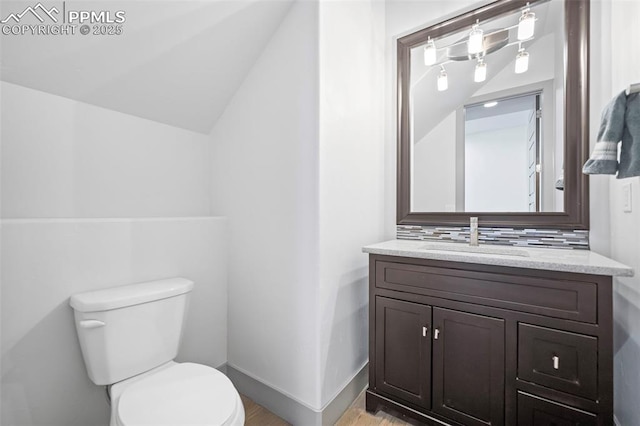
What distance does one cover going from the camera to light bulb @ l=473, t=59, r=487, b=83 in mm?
1711

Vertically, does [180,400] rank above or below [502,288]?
below

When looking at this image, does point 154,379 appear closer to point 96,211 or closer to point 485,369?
point 96,211

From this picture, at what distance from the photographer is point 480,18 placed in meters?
1.70

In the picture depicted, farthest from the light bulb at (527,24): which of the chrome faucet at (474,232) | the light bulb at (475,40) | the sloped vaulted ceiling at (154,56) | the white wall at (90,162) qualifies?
the white wall at (90,162)

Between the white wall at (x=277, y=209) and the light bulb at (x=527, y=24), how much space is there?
1.14 meters

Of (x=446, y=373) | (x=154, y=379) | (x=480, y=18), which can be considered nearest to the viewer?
(x=154, y=379)

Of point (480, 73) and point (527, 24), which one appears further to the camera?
point (480, 73)

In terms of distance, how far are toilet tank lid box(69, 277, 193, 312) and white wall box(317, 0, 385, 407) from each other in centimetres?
72

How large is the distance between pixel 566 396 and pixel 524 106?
141 cm

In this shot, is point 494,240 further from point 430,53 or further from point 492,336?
point 430,53

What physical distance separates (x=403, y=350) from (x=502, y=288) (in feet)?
1.83

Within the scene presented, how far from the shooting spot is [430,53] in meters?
1.86

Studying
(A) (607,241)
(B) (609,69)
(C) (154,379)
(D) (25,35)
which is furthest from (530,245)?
(D) (25,35)

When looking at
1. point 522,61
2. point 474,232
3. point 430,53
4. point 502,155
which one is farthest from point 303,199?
point 522,61
